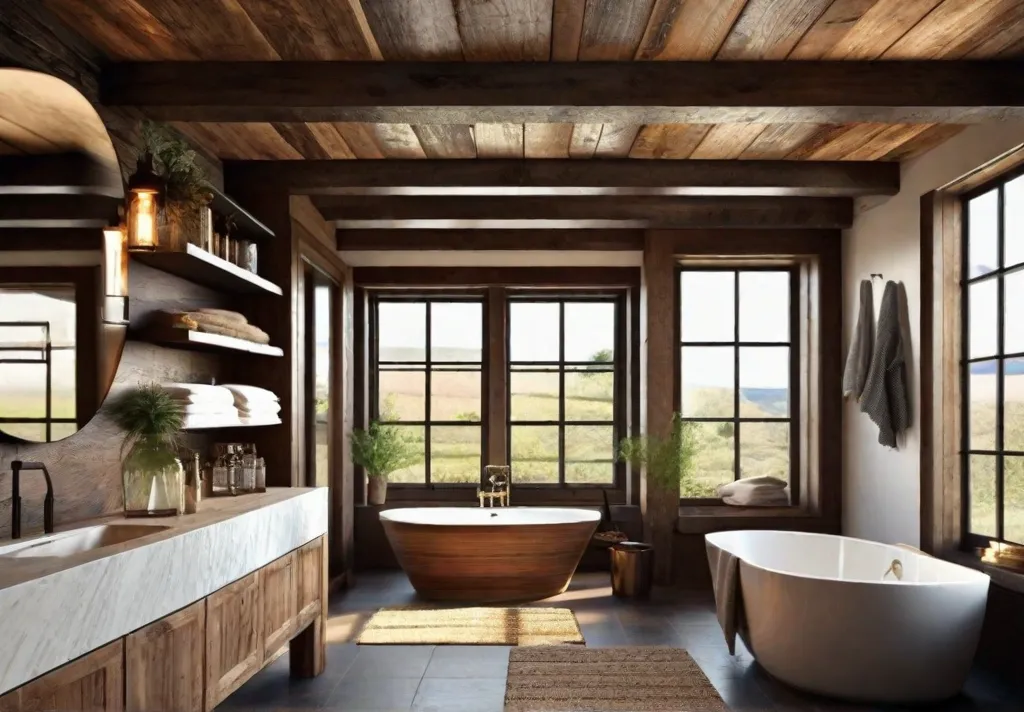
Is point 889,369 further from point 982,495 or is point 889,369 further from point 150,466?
point 150,466

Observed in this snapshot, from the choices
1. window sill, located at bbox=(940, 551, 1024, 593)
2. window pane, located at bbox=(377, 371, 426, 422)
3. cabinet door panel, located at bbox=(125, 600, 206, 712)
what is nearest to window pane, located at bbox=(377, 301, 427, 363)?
window pane, located at bbox=(377, 371, 426, 422)

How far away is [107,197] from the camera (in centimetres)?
330

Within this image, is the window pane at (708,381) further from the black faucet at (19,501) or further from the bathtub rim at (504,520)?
the black faucet at (19,501)

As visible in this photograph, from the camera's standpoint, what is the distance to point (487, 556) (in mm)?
5621

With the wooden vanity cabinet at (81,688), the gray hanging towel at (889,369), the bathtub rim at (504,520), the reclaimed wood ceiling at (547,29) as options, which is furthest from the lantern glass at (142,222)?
the gray hanging towel at (889,369)

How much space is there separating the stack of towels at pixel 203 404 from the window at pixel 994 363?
3.33m

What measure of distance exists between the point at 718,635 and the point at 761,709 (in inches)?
45.9

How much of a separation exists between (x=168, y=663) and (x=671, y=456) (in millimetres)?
4010

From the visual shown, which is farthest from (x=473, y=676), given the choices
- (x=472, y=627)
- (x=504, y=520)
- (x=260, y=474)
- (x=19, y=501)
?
(x=504, y=520)

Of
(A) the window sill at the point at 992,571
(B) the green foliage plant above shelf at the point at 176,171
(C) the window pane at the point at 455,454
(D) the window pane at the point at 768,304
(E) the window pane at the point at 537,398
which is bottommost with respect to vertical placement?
(A) the window sill at the point at 992,571

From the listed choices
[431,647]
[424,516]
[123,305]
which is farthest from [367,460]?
[123,305]

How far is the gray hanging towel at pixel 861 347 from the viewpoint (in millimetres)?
5500

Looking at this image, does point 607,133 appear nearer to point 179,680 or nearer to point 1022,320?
point 1022,320

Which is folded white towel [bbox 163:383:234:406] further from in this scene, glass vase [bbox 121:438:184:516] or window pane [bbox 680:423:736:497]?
window pane [bbox 680:423:736:497]
